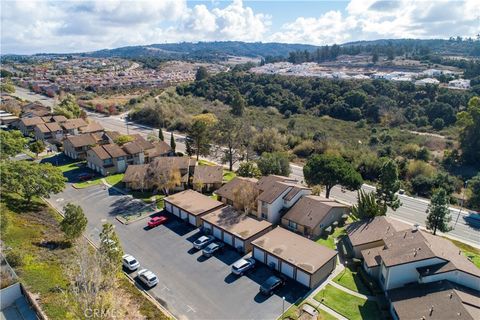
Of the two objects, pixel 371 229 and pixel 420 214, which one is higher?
pixel 371 229

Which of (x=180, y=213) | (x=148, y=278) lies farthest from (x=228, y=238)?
(x=148, y=278)

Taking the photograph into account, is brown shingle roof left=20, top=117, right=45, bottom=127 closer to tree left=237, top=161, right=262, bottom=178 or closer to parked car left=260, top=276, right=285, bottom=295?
tree left=237, top=161, right=262, bottom=178

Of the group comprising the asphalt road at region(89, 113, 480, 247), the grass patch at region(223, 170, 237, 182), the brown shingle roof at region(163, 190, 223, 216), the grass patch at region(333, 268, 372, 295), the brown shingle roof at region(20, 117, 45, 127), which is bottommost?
the asphalt road at region(89, 113, 480, 247)

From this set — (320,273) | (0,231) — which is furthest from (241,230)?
(0,231)

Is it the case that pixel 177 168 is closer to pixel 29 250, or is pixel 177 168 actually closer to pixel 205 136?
pixel 205 136

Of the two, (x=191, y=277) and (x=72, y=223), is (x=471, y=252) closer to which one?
(x=191, y=277)

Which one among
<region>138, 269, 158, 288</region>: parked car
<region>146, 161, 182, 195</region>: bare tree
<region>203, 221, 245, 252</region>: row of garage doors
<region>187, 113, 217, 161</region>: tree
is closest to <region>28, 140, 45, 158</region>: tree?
<region>146, 161, 182, 195</region>: bare tree
